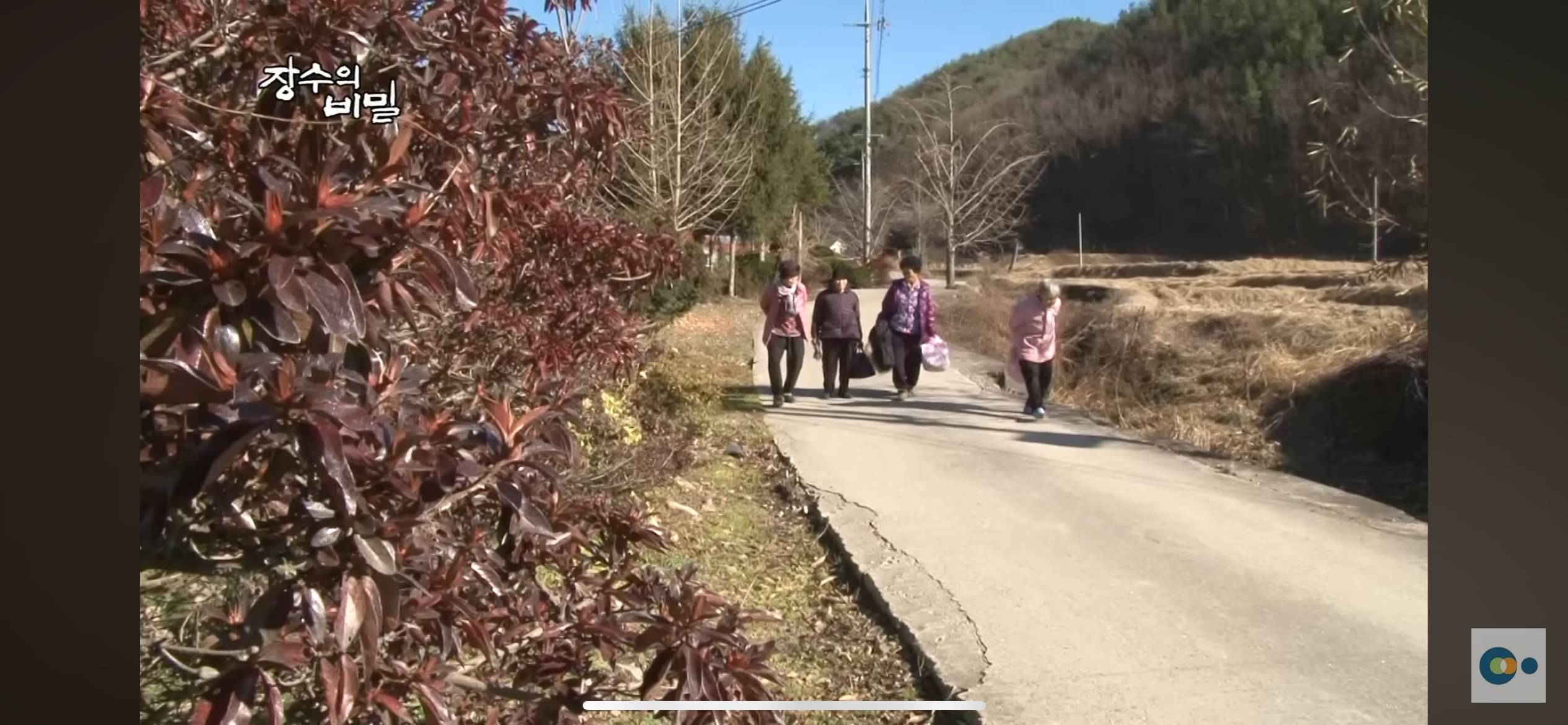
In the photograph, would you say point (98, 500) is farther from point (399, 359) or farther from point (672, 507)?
point (672, 507)

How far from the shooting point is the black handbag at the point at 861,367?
3.82 m

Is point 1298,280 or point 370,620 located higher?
point 1298,280

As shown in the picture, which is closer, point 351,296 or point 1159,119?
point 351,296

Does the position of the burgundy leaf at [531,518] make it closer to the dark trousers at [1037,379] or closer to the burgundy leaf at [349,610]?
the burgundy leaf at [349,610]

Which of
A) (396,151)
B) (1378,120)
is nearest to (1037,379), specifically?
(396,151)

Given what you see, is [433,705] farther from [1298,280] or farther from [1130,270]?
[1298,280]

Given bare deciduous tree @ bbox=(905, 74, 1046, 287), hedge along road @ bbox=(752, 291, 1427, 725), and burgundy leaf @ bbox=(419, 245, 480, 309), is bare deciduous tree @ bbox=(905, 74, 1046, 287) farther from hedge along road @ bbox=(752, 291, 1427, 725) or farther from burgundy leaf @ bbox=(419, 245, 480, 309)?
burgundy leaf @ bbox=(419, 245, 480, 309)

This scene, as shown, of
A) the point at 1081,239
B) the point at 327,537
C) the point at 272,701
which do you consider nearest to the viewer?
the point at 327,537

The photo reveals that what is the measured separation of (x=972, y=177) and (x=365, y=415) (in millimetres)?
2004

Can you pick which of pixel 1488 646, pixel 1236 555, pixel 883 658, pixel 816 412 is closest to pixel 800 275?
pixel 816 412

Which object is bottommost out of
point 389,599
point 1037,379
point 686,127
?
point 389,599

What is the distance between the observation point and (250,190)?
163 cm

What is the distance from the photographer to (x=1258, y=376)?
4441 mm

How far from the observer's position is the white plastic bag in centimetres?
356
